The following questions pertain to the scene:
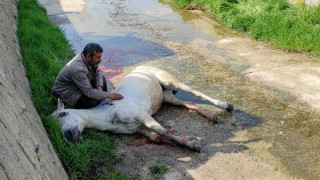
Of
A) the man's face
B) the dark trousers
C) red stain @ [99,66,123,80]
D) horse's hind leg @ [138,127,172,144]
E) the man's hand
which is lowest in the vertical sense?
red stain @ [99,66,123,80]

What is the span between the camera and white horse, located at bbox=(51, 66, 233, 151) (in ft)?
19.0

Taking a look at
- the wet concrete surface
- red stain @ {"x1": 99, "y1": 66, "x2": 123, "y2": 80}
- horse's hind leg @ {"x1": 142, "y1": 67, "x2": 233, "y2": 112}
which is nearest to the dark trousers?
the wet concrete surface

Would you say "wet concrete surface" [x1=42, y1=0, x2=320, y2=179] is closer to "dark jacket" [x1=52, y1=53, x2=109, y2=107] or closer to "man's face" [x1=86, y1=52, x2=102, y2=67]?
"dark jacket" [x1=52, y1=53, x2=109, y2=107]

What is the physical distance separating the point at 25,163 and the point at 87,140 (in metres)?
2.46

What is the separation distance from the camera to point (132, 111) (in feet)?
20.3

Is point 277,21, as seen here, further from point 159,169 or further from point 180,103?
point 159,169

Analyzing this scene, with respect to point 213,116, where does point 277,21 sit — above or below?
above

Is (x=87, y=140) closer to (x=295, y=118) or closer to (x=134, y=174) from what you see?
(x=134, y=174)

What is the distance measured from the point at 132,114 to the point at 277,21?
655cm

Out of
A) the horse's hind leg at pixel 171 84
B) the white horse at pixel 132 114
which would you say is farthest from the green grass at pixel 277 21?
the white horse at pixel 132 114

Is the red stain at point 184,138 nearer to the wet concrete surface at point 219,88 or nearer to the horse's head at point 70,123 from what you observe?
the wet concrete surface at point 219,88

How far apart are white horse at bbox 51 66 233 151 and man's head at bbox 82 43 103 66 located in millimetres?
687

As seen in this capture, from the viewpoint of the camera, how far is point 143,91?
6688 millimetres

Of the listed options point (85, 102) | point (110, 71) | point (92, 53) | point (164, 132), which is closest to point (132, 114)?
point (164, 132)
